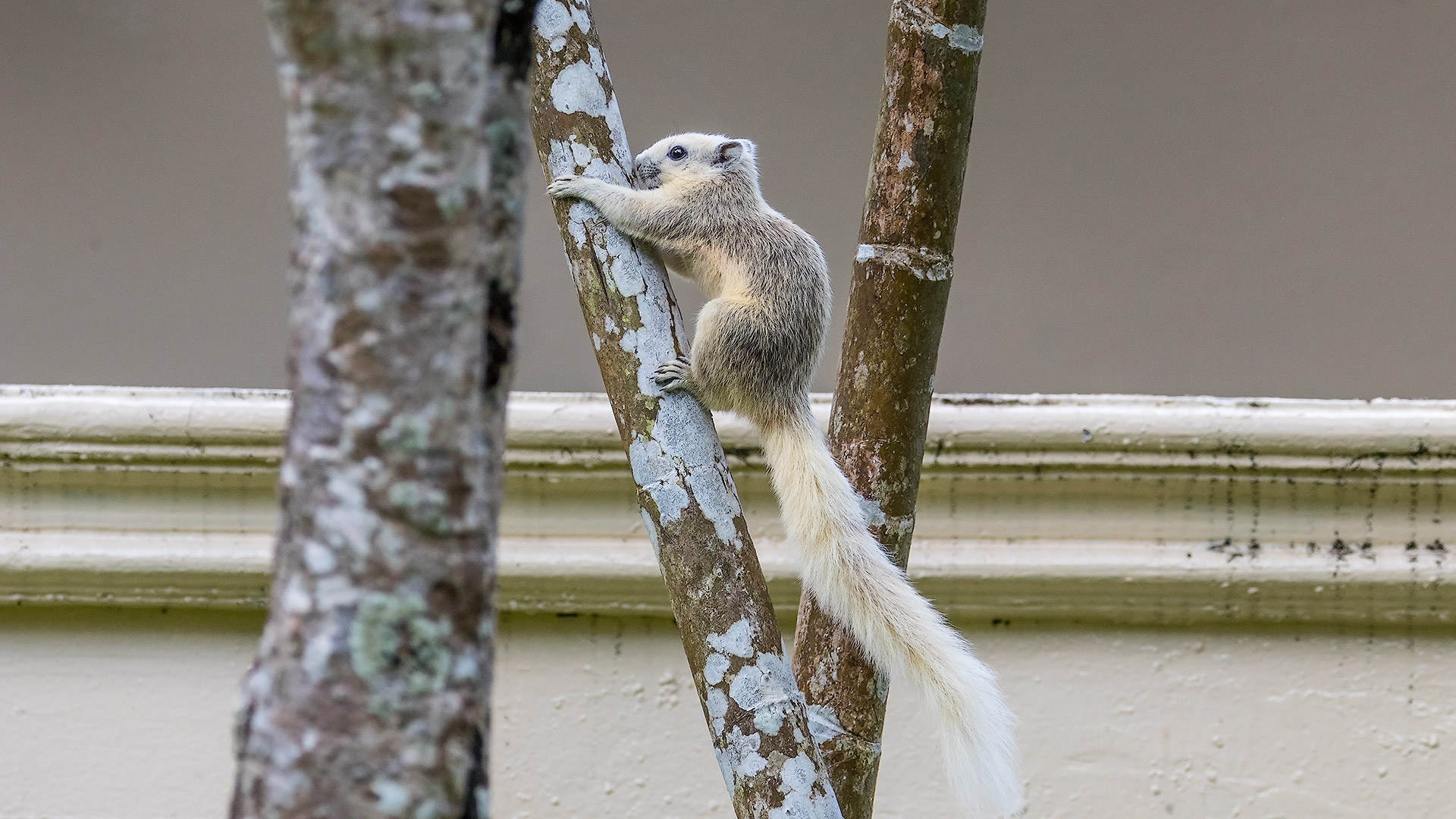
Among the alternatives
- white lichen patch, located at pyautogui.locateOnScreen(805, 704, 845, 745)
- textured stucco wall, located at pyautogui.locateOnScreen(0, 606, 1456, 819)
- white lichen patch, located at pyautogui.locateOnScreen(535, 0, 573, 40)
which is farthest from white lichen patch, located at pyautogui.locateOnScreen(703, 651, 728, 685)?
textured stucco wall, located at pyautogui.locateOnScreen(0, 606, 1456, 819)

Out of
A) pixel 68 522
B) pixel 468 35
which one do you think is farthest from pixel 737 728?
pixel 68 522

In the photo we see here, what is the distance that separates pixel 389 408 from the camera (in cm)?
32

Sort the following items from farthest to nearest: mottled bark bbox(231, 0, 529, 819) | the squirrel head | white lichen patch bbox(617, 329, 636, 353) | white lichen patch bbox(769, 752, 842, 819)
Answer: the squirrel head, white lichen patch bbox(617, 329, 636, 353), white lichen patch bbox(769, 752, 842, 819), mottled bark bbox(231, 0, 529, 819)

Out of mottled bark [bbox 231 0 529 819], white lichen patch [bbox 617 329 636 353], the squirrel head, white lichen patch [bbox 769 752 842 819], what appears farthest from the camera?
the squirrel head

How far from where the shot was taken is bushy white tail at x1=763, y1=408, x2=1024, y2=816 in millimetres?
806

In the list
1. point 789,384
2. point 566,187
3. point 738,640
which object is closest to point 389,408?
point 738,640

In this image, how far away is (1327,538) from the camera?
1.32 metres

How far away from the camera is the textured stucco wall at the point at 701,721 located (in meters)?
1.34

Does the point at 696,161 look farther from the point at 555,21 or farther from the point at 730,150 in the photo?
the point at 555,21

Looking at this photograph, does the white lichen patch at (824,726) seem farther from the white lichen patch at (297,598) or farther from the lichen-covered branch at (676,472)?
the white lichen patch at (297,598)

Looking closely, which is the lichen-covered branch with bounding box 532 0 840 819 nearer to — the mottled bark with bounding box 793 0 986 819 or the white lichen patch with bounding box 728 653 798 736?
the white lichen patch with bounding box 728 653 798 736

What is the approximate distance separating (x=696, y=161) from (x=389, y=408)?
3.31 feet

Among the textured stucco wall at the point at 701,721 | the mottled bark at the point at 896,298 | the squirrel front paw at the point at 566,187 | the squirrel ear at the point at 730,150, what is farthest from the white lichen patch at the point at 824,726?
the squirrel ear at the point at 730,150

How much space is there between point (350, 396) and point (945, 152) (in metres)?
0.61
